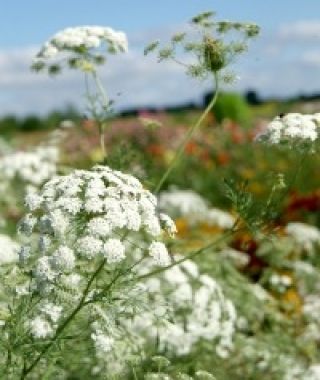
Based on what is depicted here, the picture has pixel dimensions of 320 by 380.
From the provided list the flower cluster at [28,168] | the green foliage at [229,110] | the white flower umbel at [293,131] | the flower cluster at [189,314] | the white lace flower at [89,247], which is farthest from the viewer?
the green foliage at [229,110]

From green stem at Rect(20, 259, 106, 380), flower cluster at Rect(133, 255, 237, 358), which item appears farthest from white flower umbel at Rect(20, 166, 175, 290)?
flower cluster at Rect(133, 255, 237, 358)

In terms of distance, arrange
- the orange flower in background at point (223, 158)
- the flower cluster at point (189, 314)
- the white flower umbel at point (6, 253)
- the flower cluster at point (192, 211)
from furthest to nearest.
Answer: the orange flower in background at point (223, 158)
the flower cluster at point (192, 211)
the flower cluster at point (189, 314)
the white flower umbel at point (6, 253)

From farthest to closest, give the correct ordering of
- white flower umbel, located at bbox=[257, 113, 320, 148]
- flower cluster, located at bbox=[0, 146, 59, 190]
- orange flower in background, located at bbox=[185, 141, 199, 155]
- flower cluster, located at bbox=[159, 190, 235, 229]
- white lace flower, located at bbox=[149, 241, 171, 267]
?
orange flower in background, located at bbox=[185, 141, 199, 155], flower cluster, located at bbox=[159, 190, 235, 229], flower cluster, located at bbox=[0, 146, 59, 190], white flower umbel, located at bbox=[257, 113, 320, 148], white lace flower, located at bbox=[149, 241, 171, 267]

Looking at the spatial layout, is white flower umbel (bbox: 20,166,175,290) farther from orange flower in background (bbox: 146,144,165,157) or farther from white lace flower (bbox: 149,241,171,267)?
orange flower in background (bbox: 146,144,165,157)

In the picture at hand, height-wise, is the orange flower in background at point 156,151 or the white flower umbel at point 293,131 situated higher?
the white flower umbel at point 293,131

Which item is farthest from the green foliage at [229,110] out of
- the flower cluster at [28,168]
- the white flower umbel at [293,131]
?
the white flower umbel at [293,131]

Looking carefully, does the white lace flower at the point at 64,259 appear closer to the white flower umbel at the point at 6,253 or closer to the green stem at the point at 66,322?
the green stem at the point at 66,322

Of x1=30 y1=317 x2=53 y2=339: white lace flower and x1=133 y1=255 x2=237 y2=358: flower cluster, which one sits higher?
x1=30 y1=317 x2=53 y2=339: white lace flower
